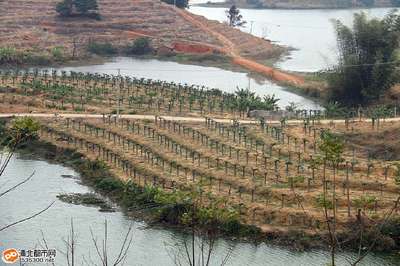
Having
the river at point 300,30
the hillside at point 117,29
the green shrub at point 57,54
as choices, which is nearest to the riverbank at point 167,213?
the river at point 300,30

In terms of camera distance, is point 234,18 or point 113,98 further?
point 234,18

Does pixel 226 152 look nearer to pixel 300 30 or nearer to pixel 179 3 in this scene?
pixel 179 3

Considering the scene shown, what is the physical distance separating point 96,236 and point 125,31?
164ft

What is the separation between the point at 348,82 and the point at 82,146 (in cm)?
1921

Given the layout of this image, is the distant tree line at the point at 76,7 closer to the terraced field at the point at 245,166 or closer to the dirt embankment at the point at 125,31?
the dirt embankment at the point at 125,31

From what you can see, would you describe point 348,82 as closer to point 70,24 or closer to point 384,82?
point 384,82

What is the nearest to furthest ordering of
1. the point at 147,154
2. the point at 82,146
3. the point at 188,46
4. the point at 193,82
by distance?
1. the point at 147,154
2. the point at 82,146
3. the point at 193,82
4. the point at 188,46

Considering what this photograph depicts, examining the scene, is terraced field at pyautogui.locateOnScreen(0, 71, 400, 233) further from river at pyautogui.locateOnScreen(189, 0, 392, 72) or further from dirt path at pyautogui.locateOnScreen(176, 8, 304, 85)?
river at pyautogui.locateOnScreen(189, 0, 392, 72)

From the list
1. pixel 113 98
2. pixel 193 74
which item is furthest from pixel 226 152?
pixel 193 74

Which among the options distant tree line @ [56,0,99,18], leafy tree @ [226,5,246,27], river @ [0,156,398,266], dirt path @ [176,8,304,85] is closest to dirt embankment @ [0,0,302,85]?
dirt path @ [176,8,304,85]

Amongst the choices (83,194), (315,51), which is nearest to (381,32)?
(83,194)

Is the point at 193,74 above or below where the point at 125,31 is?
below

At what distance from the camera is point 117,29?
71.6 metres

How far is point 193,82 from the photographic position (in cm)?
5506
